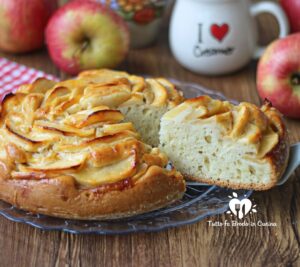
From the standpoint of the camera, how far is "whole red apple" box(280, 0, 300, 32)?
2730 millimetres

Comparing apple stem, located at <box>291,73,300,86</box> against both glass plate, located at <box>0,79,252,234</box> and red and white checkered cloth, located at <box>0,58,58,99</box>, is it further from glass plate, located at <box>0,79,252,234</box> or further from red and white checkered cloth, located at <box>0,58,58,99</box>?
red and white checkered cloth, located at <box>0,58,58,99</box>

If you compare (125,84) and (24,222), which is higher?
(125,84)

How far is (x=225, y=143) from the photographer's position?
180 cm

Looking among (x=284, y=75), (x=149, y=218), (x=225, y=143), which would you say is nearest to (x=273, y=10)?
(x=284, y=75)

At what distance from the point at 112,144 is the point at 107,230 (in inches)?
9.9

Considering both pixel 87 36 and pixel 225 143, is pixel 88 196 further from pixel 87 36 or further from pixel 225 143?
pixel 87 36

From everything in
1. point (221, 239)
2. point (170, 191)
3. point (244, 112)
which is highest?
point (244, 112)

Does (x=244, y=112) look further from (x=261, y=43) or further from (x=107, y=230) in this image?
(x=261, y=43)

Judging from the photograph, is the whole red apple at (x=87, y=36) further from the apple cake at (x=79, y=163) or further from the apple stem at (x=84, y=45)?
the apple cake at (x=79, y=163)

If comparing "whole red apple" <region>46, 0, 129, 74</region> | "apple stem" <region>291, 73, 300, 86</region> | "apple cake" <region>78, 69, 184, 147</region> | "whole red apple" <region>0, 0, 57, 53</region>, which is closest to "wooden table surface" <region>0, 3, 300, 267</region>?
"apple cake" <region>78, 69, 184, 147</region>

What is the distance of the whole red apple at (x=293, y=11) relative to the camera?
273 cm

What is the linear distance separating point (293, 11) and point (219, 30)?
51 cm

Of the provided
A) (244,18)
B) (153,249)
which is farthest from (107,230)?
(244,18)

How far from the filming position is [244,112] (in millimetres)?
1832
